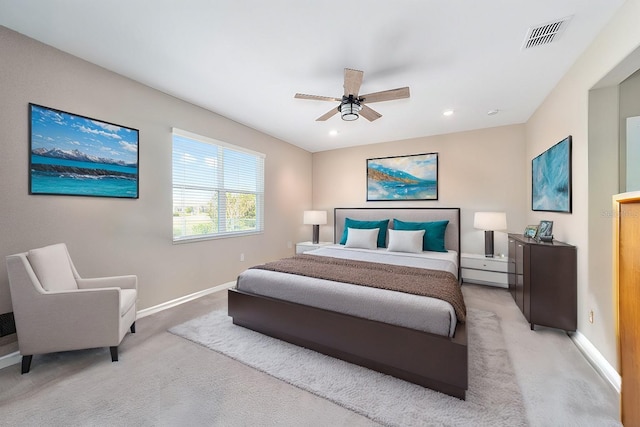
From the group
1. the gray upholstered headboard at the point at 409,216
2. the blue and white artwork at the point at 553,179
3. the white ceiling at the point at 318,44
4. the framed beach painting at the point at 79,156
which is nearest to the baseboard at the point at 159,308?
the framed beach painting at the point at 79,156

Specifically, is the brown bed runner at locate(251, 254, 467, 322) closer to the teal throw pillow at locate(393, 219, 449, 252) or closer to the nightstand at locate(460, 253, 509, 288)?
the teal throw pillow at locate(393, 219, 449, 252)

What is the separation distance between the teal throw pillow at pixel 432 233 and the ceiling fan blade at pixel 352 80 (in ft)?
8.47

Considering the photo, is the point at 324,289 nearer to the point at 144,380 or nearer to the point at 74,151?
the point at 144,380

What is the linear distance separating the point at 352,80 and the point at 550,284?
2702 millimetres

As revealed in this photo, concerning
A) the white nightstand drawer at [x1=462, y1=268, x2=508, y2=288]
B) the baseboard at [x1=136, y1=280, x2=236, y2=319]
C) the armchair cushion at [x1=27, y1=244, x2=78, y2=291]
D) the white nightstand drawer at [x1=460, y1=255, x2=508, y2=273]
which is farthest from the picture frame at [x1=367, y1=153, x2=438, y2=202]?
the armchair cushion at [x1=27, y1=244, x2=78, y2=291]

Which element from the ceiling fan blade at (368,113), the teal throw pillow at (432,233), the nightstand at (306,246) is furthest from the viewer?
the nightstand at (306,246)

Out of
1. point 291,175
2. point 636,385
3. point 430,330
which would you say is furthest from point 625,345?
point 291,175

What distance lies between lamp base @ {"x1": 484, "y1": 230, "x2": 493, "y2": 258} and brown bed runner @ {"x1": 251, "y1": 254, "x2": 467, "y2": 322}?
1787mm

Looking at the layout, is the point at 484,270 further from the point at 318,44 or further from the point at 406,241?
the point at 318,44

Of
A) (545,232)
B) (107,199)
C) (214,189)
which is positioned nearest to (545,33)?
(545,232)

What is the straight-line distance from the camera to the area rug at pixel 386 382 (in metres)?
1.53

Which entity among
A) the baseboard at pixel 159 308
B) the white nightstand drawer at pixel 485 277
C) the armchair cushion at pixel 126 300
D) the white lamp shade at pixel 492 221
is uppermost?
the white lamp shade at pixel 492 221

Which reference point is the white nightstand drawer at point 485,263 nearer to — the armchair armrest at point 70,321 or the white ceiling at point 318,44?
the white ceiling at point 318,44

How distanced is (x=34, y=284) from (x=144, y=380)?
3.55ft
